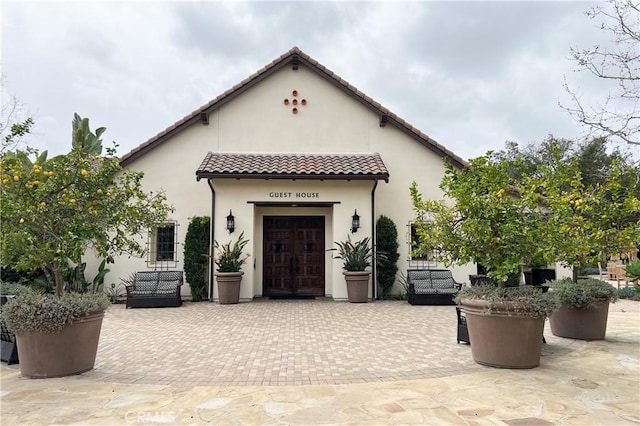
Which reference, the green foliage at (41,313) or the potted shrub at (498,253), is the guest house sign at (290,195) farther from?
the green foliage at (41,313)

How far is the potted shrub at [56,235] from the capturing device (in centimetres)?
520

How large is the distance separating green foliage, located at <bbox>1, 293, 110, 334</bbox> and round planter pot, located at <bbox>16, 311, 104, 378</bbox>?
100mm

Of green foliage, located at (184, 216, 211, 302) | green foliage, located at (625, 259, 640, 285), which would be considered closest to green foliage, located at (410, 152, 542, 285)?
green foliage, located at (184, 216, 211, 302)

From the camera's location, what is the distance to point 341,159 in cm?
1375

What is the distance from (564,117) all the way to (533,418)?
5134 millimetres

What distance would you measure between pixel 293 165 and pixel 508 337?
28.6 feet

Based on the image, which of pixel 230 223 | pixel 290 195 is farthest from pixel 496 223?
pixel 230 223

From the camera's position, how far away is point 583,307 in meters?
7.52

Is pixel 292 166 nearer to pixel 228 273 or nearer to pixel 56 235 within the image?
pixel 228 273

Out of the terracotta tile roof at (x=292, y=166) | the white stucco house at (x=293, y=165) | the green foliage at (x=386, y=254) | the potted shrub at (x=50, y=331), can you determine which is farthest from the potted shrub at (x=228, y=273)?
the potted shrub at (x=50, y=331)

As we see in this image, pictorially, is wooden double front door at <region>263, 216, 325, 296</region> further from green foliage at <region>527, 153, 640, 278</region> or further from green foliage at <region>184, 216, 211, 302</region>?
green foliage at <region>527, 153, 640, 278</region>

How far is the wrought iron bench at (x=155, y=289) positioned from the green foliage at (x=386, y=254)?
20.0 feet

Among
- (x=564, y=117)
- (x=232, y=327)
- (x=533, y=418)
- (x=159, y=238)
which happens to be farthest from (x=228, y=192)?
(x=533, y=418)

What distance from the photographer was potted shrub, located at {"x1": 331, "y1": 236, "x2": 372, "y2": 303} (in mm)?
12350
